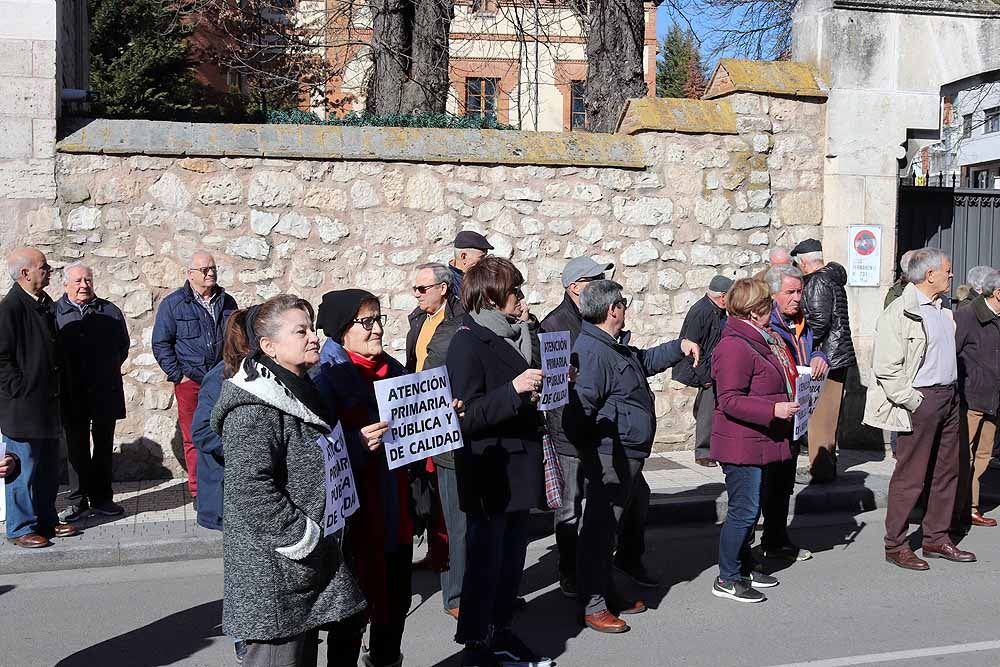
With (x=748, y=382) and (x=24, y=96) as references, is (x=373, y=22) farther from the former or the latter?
(x=748, y=382)

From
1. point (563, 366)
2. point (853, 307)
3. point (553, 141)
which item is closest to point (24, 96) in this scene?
point (553, 141)

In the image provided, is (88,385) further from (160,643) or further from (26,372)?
(160,643)

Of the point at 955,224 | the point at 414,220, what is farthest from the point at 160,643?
the point at 955,224

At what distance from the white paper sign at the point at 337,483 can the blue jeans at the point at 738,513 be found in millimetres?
2831

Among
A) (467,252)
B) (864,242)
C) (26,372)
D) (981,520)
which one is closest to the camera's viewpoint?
(26,372)

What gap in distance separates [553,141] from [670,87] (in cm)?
4327

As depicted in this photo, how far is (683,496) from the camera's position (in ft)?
→ 28.2

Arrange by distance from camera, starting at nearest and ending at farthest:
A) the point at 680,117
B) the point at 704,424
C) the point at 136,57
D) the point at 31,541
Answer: the point at 31,541 → the point at 704,424 → the point at 680,117 → the point at 136,57

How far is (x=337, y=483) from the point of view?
394 centimetres

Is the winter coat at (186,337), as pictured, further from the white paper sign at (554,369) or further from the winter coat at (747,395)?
the winter coat at (747,395)

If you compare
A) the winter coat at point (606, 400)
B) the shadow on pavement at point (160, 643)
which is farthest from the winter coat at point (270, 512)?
the winter coat at point (606, 400)

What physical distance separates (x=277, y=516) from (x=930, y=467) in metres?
5.14

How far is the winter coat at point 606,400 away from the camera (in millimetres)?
5797

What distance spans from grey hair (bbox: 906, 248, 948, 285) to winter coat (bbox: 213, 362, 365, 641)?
4.71m
